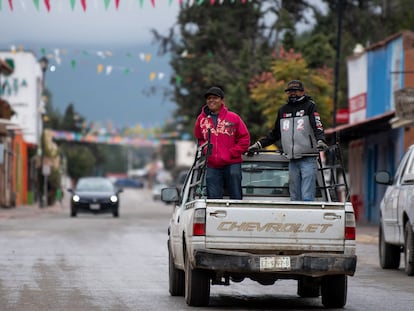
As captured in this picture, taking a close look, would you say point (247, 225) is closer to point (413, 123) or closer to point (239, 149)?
point (239, 149)

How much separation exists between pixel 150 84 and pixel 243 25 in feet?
19.7

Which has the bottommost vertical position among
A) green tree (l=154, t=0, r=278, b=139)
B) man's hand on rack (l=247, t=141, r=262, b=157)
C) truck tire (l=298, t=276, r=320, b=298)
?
truck tire (l=298, t=276, r=320, b=298)

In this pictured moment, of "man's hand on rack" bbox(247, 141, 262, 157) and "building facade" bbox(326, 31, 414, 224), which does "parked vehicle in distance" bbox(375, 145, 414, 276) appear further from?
"building facade" bbox(326, 31, 414, 224)

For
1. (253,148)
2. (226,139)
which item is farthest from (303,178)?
(226,139)

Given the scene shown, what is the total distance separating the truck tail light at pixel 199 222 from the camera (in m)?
12.7

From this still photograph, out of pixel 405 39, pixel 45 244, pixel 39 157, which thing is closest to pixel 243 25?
pixel 39 157

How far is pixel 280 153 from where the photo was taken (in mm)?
15016

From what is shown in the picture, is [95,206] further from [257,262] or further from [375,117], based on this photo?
[257,262]

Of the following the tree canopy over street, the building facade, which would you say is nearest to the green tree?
the tree canopy over street

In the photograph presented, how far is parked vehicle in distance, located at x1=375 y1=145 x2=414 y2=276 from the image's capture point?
60.2 feet

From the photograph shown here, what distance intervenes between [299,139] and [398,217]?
4927mm

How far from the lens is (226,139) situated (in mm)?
14234

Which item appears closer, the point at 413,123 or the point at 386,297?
the point at 386,297

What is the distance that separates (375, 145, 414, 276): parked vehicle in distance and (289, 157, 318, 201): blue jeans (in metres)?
4.00
